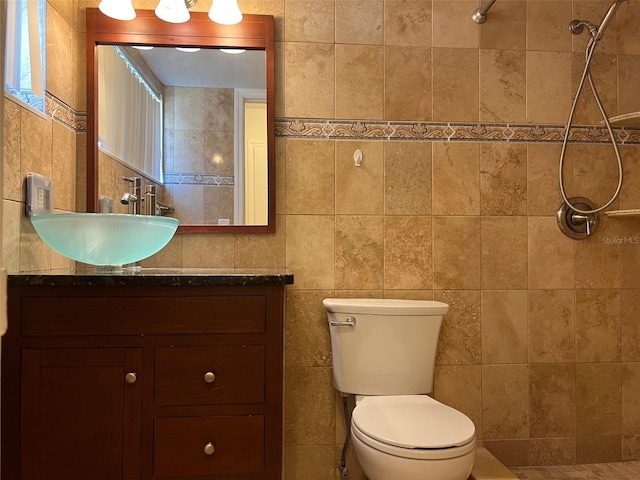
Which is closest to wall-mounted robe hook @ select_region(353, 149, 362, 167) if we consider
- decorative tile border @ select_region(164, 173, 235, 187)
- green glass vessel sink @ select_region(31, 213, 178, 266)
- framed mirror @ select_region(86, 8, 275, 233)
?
framed mirror @ select_region(86, 8, 275, 233)

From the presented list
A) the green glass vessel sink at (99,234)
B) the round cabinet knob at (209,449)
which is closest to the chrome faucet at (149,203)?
the green glass vessel sink at (99,234)

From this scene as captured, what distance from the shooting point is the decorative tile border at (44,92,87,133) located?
1636mm

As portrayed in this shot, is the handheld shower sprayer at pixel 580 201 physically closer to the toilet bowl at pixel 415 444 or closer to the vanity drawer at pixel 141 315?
the toilet bowl at pixel 415 444

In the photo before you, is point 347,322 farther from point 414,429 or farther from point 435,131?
point 435,131

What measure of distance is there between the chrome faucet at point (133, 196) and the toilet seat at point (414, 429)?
1.12 m

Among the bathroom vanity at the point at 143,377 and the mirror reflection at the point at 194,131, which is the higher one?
the mirror reflection at the point at 194,131

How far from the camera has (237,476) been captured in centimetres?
134

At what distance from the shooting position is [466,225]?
1.97m

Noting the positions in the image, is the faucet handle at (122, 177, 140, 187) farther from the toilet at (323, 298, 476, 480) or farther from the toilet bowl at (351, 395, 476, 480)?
the toilet bowl at (351, 395, 476, 480)

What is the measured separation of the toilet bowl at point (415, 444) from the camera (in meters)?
1.28

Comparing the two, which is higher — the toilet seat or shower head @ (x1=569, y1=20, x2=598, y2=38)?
shower head @ (x1=569, y1=20, x2=598, y2=38)

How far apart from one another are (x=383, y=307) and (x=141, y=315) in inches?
33.8

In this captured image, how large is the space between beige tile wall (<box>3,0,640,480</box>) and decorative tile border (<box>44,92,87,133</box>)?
59mm

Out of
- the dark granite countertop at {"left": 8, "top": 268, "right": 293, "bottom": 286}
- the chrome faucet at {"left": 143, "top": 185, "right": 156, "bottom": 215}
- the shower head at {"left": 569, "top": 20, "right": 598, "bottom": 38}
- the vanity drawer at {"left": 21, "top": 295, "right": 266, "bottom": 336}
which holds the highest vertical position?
the shower head at {"left": 569, "top": 20, "right": 598, "bottom": 38}
